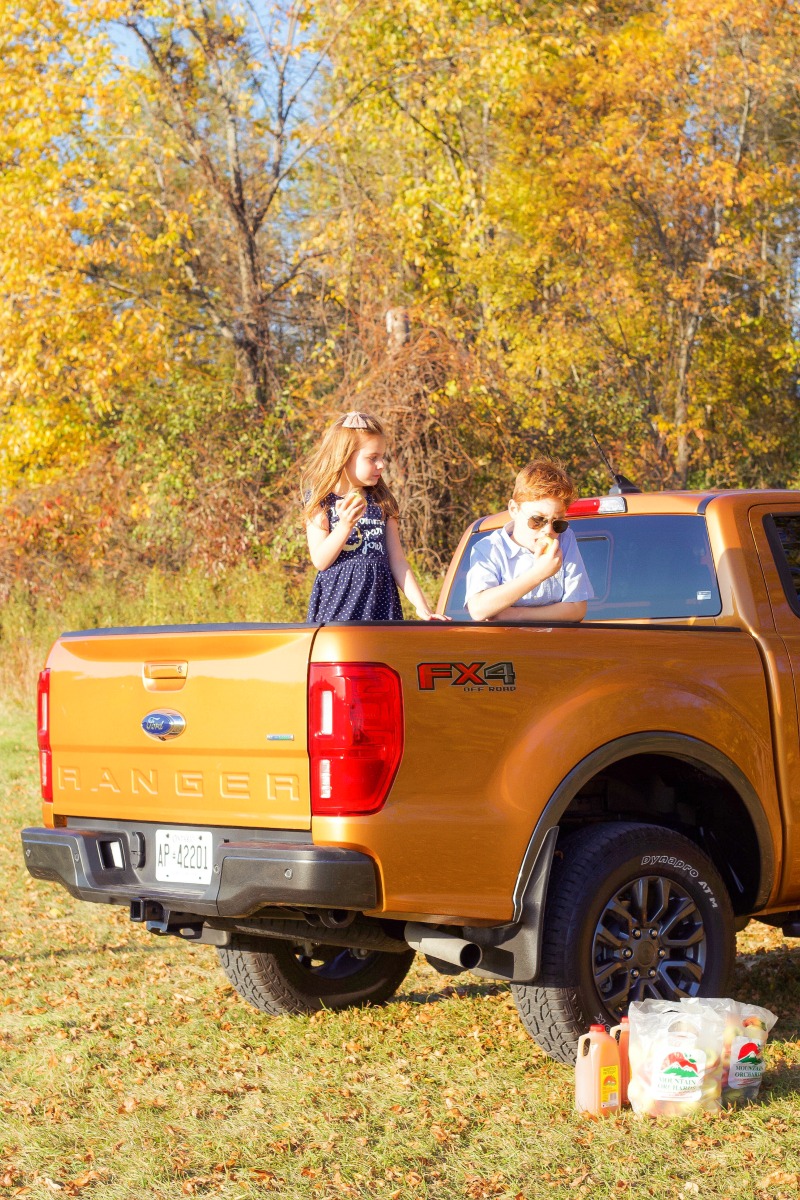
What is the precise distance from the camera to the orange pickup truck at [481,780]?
12.8 ft

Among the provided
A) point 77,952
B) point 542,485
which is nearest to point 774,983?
point 542,485

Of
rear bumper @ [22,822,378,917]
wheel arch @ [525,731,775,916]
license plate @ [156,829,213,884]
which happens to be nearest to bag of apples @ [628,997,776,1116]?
wheel arch @ [525,731,775,916]

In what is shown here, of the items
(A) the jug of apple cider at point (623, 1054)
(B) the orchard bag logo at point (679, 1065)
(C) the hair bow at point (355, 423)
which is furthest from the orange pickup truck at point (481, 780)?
(C) the hair bow at point (355, 423)

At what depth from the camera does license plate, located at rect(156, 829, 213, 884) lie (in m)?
4.15

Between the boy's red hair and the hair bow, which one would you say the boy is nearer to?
the boy's red hair

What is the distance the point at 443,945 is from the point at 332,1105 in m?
0.72

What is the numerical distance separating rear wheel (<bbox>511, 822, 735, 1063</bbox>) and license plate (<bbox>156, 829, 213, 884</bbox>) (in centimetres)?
103

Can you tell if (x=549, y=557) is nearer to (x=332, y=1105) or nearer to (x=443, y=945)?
(x=443, y=945)

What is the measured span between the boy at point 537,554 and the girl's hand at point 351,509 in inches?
17.6

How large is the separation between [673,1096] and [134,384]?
17.1 m

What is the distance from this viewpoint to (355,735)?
3832mm

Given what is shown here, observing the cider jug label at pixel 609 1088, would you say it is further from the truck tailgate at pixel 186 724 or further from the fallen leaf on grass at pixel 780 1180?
the truck tailgate at pixel 186 724

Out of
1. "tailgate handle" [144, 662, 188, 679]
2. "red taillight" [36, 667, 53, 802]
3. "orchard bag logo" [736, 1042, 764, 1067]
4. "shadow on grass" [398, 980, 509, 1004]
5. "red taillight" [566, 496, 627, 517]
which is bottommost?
"shadow on grass" [398, 980, 509, 1004]

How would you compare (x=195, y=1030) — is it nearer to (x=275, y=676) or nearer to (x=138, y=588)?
(x=275, y=676)
